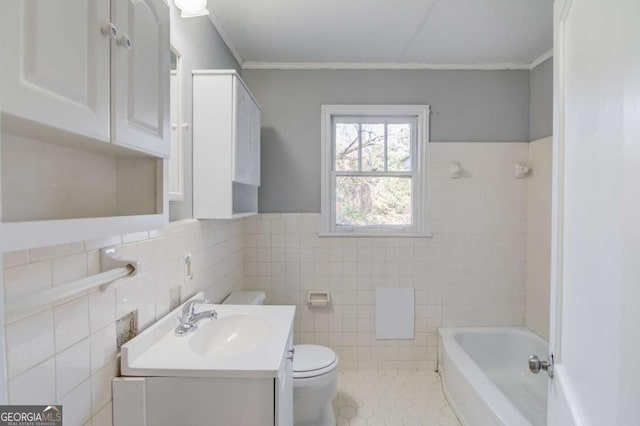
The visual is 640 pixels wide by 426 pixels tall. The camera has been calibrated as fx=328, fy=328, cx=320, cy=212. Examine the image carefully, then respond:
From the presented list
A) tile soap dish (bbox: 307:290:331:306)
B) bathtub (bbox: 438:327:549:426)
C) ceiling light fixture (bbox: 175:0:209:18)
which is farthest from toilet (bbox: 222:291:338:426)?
ceiling light fixture (bbox: 175:0:209:18)

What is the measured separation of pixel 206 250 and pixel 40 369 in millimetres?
1090

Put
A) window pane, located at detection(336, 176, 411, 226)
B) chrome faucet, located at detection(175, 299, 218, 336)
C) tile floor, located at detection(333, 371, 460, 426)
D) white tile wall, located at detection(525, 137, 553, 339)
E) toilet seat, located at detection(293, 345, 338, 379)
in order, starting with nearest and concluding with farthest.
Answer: chrome faucet, located at detection(175, 299, 218, 336)
toilet seat, located at detection(293, 345, 338, 379)
tile floor, located at detection(333, 371, 460, 426)
white tile wall, located at detection(525, 137, 553, 339)
window pane, located at detection(336, 176, 411, 226)

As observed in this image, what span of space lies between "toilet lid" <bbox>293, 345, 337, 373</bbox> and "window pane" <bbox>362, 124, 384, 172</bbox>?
1456 mm

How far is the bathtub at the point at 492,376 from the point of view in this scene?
1800 millimetres

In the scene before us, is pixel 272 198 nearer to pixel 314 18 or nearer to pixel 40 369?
pixel 314 18

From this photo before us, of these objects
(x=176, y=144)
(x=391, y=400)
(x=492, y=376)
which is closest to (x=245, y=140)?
(x=176, y=144)

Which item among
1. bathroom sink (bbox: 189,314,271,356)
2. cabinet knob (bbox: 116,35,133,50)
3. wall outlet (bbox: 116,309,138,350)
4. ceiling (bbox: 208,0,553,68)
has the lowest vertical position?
bathroom sink (bbox: 189,314,271,356)

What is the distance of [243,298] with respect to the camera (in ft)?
7.32

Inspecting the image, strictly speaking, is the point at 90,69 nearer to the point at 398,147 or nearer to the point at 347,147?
the point at 347,147

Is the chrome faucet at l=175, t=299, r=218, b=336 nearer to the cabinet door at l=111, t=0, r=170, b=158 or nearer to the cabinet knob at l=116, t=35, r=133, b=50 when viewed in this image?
the cabinet door at l=111, t=0, r=170, b=158

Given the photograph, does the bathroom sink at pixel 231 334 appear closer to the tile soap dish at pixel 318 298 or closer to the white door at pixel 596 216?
the white door at pixel 596 216

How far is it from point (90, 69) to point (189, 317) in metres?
1.04

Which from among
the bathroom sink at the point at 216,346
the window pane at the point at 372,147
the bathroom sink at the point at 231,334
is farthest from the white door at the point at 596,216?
the window pane at the point at 372,147

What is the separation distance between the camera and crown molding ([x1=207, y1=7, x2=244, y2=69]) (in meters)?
1.96
